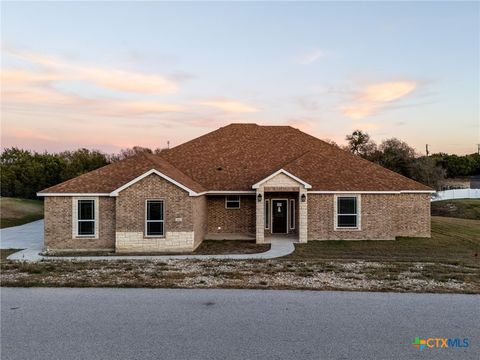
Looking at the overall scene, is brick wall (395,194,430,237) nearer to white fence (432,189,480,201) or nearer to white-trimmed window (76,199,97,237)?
white-trimmed window (76,199,97,237)

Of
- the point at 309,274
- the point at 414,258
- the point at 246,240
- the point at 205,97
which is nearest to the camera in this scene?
the point at 309,274

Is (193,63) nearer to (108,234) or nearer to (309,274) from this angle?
(108,234)

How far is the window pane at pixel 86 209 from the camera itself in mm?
17281

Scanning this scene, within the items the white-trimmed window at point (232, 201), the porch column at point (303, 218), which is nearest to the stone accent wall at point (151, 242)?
the white-trimmed window at point (232, 201)

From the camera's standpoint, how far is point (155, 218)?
1684 cm

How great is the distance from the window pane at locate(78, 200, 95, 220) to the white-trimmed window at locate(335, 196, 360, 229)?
13.1 m

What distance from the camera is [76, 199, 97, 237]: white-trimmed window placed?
56.5 ft

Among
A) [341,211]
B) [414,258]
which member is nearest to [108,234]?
[341,211]

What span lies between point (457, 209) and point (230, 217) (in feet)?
88.3

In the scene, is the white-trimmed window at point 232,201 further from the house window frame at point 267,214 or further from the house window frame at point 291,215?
the house window frame at point 291,215

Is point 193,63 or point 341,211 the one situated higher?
point 193,63

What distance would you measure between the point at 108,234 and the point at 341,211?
12.6 metres

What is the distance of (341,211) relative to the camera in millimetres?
19594

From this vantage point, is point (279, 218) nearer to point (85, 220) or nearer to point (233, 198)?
point (233, 198)
